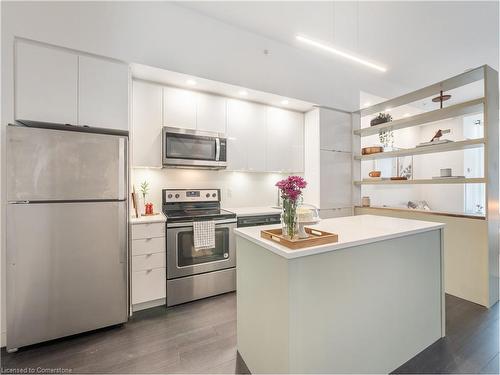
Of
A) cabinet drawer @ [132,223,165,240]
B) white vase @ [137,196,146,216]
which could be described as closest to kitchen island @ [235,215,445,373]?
cabinet drawer @ [132,223,165,240]

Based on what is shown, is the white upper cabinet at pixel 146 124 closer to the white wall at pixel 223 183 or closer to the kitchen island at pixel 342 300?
the white wall at pixel 223 183

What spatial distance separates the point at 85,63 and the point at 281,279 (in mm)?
2482

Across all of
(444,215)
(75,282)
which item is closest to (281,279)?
(75,282)

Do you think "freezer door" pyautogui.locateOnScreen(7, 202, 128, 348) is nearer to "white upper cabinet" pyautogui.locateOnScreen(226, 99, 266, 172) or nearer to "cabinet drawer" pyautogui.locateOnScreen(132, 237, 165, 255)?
"cabinet drawer" pyautogui.locateOnScreen(132, 237, 165, 255)

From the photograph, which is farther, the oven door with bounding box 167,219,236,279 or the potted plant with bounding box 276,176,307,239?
the oven door with bounding box 167,219,236,279

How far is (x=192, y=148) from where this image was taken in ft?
9.16

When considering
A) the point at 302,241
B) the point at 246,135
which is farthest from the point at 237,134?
the point at 302,241

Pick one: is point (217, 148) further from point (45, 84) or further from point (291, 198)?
point (291, 198)

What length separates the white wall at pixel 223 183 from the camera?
9.62ft

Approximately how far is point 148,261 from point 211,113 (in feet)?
6.38

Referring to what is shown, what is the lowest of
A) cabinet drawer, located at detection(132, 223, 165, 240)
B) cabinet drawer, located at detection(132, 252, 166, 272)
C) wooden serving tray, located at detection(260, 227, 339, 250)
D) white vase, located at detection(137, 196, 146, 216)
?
cabinet drawer, located at detection(132, 252, 166, 272)

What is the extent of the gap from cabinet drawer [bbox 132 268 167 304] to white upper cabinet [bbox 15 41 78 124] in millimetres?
1584

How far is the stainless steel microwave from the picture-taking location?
8.72 feet

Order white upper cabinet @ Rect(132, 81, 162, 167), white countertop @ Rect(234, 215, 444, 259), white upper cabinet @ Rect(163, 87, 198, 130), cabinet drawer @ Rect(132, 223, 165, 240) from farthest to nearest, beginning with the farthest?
white upper cabinet @ Rect(163, 87, 198, 130), white upper cabinet @ Rect(132, 81, 162, 167), cabinet drawer @ Rect(132, 223, 165, 240), white countertop @ Rect(234, 215, 444, 259)
